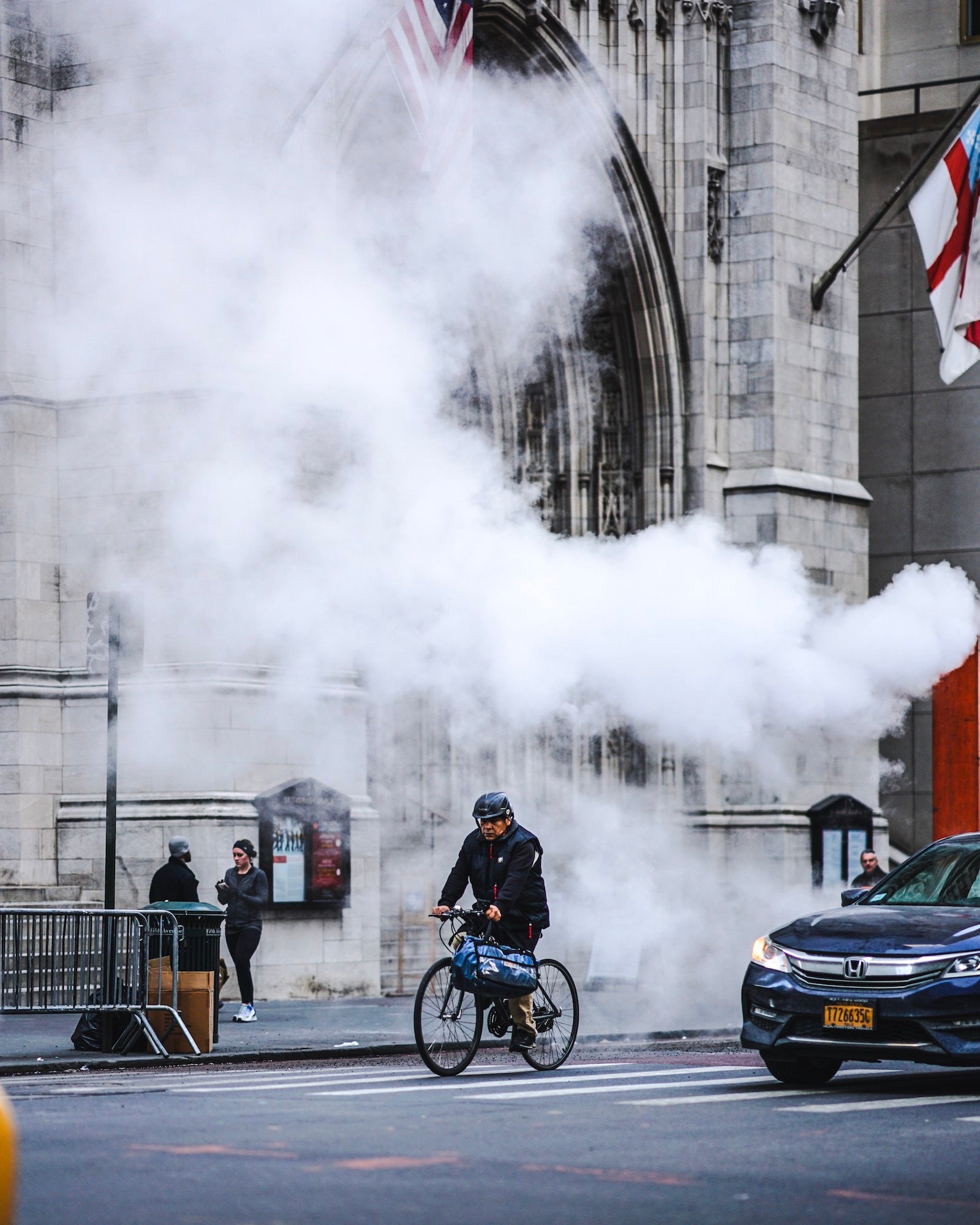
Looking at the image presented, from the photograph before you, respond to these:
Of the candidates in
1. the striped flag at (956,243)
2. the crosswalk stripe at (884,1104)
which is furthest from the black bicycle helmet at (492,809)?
the striped flag at (956,243)

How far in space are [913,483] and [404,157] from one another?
11177mm

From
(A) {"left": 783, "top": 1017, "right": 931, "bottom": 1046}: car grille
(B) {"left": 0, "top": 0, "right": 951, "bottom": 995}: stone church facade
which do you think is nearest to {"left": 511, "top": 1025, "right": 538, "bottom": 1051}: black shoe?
(A) {"left": 783, "top": 1017, "right": 931, "bottom": 1046}: car grille

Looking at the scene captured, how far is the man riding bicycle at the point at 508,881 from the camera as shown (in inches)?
497

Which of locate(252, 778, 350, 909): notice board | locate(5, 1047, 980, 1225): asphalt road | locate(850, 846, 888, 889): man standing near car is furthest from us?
locate(850, 846, 888, 889): man standing near car

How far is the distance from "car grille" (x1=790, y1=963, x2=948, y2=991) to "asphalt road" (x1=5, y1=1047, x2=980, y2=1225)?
55 cm

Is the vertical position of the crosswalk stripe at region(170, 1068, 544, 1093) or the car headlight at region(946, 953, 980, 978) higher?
the car headlight at region(946, 953, 980, 978)

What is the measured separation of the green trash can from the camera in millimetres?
14688

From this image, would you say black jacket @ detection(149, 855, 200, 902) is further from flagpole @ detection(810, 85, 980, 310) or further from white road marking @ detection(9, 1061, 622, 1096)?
flagpole @ detection(810, 85, 980, 310)

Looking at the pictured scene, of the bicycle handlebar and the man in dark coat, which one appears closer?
the bicycle handlebar

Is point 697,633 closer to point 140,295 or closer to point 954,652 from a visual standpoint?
point 954,652

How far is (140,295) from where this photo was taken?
19.6 metres

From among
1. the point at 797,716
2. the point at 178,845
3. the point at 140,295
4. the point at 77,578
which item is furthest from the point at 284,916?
the point at 797,716

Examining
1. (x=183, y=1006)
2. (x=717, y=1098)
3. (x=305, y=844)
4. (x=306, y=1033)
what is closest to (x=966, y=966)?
(x=717, y=1098)

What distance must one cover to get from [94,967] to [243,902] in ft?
11.5
